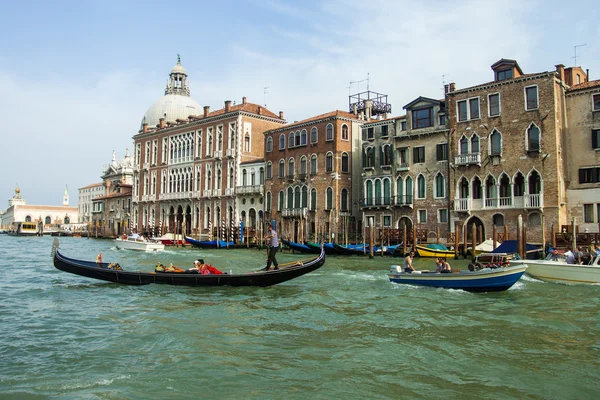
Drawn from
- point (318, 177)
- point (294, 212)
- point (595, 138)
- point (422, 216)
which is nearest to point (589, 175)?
point (595, 138)

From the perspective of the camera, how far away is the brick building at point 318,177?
32219 mm

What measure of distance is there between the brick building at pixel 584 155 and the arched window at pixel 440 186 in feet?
18.0

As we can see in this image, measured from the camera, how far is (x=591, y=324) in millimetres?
9516

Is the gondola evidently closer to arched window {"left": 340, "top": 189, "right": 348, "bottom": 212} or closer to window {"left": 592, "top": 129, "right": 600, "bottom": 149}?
window {"left": 592, "top": 129, "right": 600, "bottom": 149}

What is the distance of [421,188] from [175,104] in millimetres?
36341

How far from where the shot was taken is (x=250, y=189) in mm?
38625

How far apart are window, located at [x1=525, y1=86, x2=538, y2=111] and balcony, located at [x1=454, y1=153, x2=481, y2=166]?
3.00 m

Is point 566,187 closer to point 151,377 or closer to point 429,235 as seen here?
point 429,235

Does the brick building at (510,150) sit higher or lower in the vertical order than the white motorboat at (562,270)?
higher

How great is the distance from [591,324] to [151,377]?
24.2 feet

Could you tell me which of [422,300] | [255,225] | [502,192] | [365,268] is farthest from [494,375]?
[255,225]

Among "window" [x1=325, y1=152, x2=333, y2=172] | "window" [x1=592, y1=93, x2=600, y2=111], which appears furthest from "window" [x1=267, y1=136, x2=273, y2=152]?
"window" [x1=592, y1=93, x2=600, y2=111]

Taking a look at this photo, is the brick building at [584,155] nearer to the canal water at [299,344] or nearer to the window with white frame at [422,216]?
the window with white frame at [422,216]

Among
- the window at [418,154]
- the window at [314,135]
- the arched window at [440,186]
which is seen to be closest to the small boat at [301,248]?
the arched window at [440,186]
